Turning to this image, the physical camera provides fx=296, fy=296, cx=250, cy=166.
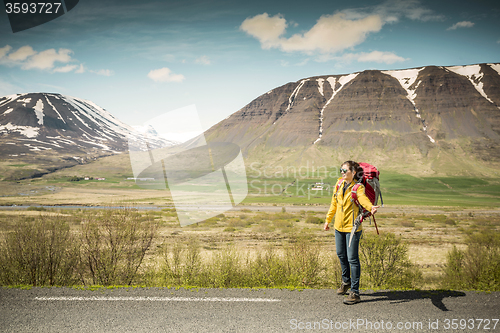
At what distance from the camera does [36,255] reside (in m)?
8.01

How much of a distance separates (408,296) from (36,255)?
9075 mm

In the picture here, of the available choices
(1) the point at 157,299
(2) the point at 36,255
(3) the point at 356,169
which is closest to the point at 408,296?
(3) the point at 356,169

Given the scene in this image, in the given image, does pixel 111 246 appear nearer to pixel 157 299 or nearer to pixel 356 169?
pixel 157 299

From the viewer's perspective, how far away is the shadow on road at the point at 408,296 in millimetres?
5289

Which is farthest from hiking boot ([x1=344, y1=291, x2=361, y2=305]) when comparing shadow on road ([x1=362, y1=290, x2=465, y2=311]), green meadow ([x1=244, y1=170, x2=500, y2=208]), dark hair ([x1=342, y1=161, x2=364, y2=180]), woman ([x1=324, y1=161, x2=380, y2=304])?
green meadow ([x1=244, y1=170, x2=500, y2=208])

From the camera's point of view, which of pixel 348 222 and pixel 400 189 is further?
pixel 400 189

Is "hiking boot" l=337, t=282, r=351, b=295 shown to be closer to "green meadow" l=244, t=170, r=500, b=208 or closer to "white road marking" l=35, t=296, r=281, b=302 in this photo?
"white road marking" l=35, t=296, r=281, b=302

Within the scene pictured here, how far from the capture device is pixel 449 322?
14.8 ft

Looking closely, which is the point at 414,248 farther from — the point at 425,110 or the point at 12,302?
the point at 425,110

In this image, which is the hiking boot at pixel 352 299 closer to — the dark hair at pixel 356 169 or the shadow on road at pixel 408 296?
the shadow on road at pixel 408 296

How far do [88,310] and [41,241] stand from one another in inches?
178

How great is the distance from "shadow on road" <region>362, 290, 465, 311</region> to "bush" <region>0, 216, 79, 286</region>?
8058mm

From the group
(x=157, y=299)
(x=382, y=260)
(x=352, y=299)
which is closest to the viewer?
(x=352, y=299)

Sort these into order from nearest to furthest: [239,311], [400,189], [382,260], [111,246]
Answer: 1. [239,311]
2. [111,246]
3. [382,260]
4. [400,189]
